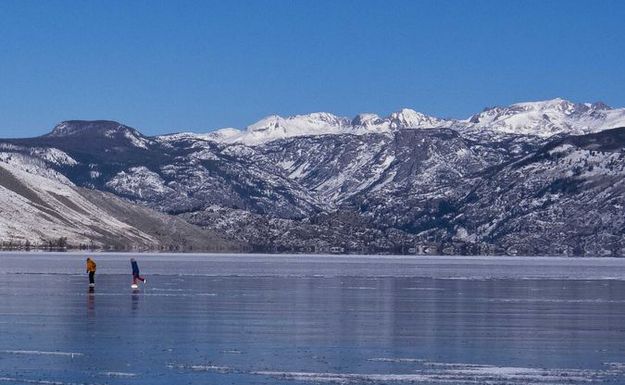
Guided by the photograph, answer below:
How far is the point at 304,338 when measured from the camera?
157 feet

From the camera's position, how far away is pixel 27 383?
3459cm

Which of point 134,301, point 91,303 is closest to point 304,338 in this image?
point 91,303

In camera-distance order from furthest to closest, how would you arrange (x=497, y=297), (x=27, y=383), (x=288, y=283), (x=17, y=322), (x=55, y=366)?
(x=288, y=283) → (x=497, y=297) → (x=17, y=322) → (x=55, y=366) → (x=27, y=383)

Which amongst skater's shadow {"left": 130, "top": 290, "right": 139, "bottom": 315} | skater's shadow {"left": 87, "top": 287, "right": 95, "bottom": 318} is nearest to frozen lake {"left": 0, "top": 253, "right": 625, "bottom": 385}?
skater's shadow {"left": 130, "top": 290, "right": 139, "bottom": 315}

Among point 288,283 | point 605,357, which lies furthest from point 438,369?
point 288,283

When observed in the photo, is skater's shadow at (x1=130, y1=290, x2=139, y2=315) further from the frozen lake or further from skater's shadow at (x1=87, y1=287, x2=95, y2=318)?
skater's shadow at (x1=87, y1=287, x2=95, y2=318)

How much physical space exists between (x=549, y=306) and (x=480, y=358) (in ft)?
95.6

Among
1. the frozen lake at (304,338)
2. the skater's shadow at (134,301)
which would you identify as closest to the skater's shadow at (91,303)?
the frozen lake at (304,338)

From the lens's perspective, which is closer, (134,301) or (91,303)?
(91,303)

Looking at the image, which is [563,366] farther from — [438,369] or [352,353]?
[352,353]

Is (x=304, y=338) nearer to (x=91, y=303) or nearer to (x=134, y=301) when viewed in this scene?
(x=91, y=303)

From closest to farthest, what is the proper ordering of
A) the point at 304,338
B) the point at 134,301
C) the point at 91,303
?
1. the point at 304,338
2. the point at 91,303
3. the point at 134,301

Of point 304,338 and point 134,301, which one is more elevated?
point 134,301

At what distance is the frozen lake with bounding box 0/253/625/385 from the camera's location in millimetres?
37312
